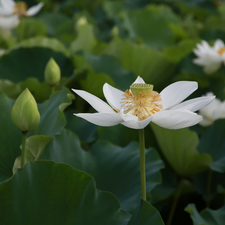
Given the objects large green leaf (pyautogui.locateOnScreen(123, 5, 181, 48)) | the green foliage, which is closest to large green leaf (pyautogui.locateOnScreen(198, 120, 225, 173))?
the green foliage

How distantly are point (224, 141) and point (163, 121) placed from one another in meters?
0.54

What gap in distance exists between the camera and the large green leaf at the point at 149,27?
7.24 feet

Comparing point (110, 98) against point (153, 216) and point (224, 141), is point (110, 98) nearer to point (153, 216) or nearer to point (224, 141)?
point (153, 216)

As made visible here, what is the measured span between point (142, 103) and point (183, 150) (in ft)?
1.23

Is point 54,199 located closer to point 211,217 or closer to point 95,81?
point 211,217

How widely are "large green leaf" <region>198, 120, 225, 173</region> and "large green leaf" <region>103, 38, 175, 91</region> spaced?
0.62 meters

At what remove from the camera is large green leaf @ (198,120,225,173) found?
3.27 ft

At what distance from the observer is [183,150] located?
95 centimetres

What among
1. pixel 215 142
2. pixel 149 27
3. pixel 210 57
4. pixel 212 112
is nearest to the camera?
pixel 215 142

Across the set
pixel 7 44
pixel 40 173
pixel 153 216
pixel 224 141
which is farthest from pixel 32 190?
pixel 7 44

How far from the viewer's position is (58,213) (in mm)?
597

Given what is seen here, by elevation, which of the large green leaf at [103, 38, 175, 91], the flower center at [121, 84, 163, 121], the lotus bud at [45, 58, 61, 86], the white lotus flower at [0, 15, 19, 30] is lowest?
the large green leaf at [103, 38, 175, 91]

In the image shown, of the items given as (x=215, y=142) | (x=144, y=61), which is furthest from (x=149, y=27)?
(x=215, y=142)

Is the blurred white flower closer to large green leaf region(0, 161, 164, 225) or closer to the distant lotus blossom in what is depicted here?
large green leaf region(0, 161, 164, 225)
